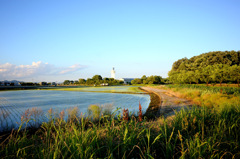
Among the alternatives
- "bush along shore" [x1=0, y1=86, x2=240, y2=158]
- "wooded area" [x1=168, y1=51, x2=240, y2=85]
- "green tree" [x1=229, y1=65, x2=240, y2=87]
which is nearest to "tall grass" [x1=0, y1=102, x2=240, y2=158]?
"bush along shore" [x1=0, y1=86, x2=240, y2=158]

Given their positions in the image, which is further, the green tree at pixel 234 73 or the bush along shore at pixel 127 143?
the green tree at pixel 234 73

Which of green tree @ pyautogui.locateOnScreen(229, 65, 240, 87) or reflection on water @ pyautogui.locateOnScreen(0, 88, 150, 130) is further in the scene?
green tree @ pyautogui.locateOnScreen(229, 65, 240, 87)

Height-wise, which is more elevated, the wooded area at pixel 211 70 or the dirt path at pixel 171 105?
the wooded area at pixel 211 70

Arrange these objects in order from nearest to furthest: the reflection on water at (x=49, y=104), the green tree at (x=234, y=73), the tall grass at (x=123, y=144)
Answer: the tall grass at (x=123, y=144) → the reflection on water at (x=49, y=104) → the green tree at (x=234, y=73)

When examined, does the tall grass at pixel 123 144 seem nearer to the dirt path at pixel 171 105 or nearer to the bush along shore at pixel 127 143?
the bush along shore at pixel 127 143

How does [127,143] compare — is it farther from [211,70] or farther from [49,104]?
[211,70]

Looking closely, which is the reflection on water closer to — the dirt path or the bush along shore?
the dirt path

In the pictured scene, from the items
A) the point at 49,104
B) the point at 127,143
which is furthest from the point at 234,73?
the point at 127,143

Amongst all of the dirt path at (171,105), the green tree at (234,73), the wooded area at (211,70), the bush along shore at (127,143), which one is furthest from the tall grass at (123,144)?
the wooded area at (211,70)

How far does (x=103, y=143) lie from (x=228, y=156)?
88.7 inches

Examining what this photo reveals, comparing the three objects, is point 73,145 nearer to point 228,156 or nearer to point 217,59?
point 228,156

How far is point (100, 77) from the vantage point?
10725 centimetres

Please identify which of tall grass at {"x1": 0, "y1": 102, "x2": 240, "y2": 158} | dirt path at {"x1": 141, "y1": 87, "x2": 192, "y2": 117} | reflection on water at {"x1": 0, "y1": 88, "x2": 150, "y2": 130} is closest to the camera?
tall grass at {"x1": 0, "y1": 102, "x2": 240, "y2": 158}

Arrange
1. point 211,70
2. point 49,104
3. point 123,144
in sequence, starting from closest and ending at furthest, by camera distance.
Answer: point 123,144
point 49,104
point 211,70
